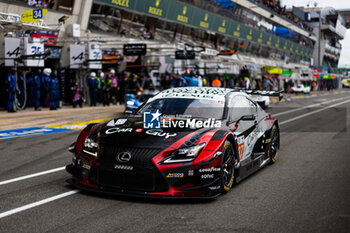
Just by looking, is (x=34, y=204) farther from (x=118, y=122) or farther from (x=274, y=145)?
(x=274, y=145)

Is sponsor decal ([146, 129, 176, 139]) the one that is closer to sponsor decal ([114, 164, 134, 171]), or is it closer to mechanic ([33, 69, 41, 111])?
sponsor decal ([114, 164, 134, 171])

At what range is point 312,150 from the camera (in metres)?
10.1

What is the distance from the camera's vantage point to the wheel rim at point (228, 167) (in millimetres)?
5797

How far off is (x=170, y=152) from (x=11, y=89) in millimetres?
15414

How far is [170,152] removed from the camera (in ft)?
17.5

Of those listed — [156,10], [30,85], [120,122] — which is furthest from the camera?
[156,10]

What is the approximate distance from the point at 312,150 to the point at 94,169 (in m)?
6.12

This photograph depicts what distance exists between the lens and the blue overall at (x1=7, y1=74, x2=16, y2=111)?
19078mm

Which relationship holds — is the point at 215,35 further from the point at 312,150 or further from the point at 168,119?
the point at 168,119

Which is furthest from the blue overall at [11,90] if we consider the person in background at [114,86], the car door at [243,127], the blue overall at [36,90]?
the car door at [243,127]

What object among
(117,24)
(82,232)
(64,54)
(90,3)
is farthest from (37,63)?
(82,232)

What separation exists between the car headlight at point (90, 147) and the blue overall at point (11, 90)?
47.4 feet

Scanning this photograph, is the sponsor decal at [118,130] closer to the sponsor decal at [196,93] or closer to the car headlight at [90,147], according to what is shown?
the car headlight at [90,147]

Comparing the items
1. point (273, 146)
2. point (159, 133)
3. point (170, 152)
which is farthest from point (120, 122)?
point (273, 146)
